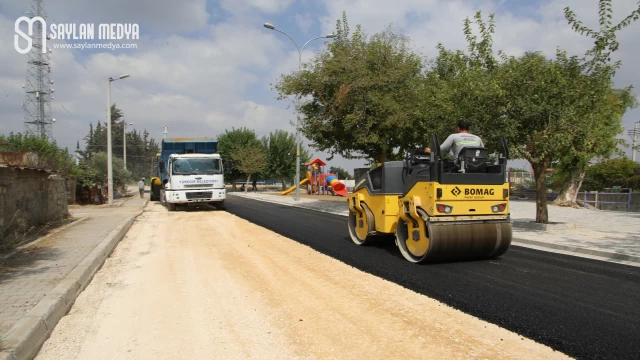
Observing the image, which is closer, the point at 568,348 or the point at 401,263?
the point at 568,348

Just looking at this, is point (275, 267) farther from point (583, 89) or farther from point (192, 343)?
Answer: point (583, 89)

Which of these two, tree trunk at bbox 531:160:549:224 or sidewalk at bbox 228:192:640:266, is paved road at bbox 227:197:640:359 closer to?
sidewalk at bbox 228:192:640:266

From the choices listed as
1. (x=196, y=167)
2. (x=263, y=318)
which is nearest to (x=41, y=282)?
(x=263, y=318)

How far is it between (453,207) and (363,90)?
36.0 feet

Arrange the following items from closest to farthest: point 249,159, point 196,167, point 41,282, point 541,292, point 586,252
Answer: point 541,292, point 41,282, point 586,252, point 196,167, point 249,159

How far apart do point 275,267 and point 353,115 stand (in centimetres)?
1080

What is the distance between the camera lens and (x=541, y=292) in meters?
5.68

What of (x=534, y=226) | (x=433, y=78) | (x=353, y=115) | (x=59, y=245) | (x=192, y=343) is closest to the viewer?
(x=192, y=343)

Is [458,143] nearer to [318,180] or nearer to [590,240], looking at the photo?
[590,240]

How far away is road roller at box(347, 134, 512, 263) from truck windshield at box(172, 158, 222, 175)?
13.3m

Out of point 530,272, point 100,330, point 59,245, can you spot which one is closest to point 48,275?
point 100,330

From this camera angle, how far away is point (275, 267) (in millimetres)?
7500

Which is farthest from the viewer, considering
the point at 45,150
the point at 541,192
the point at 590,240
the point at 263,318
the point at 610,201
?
the point at 610,201

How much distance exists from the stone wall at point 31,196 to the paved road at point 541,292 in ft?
21.3
